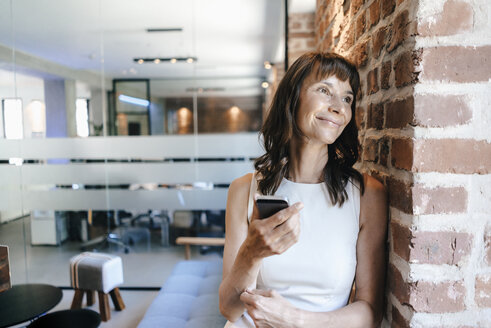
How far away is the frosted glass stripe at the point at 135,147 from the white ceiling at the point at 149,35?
29.4 inches

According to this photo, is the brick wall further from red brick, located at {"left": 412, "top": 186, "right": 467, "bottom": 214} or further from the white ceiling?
the white ceiling

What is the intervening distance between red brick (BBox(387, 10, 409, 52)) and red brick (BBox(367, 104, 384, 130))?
0.59 ft

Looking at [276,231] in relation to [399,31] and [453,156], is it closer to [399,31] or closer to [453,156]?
[453,156]

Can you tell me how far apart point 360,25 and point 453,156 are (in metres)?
0.69

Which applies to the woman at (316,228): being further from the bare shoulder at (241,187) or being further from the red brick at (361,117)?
the red brick at (361,117)

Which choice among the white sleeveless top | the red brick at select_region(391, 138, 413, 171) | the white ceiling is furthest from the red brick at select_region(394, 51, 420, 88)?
the white ceiling

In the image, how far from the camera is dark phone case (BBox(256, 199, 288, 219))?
717 mm

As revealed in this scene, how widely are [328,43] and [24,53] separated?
3619 mm

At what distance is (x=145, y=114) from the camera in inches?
144

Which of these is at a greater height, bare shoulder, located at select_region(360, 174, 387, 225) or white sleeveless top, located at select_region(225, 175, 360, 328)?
bare shoulder, located at select_region(360, 174, 387, 225)

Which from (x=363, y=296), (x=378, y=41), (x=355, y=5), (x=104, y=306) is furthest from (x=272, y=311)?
(x=104, y=306)

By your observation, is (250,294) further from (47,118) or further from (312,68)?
(47,118)

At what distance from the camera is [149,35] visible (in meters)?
3.63

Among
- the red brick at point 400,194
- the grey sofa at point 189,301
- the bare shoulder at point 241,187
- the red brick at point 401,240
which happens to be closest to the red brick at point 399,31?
the red brick at point 400,194
